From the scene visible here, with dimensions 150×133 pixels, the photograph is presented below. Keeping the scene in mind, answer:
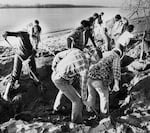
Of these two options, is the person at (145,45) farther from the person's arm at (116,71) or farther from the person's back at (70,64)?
the person's back at (70,64)

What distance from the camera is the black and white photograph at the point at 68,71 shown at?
2.74 metres

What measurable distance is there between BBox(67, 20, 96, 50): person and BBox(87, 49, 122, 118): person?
0.81 ft

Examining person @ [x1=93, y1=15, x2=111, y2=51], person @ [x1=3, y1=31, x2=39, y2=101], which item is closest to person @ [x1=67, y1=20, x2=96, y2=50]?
person @ [x1=93, y1=15, x2=111, y2=51]

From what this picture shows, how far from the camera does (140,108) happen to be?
2.94m

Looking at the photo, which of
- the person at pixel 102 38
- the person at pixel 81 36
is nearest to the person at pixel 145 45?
the person at pixel 102 38

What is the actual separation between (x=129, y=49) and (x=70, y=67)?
0.76 metres

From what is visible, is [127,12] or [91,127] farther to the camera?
[127,12]

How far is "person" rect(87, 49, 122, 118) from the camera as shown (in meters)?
2.81

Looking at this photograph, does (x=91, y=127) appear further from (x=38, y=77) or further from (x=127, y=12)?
(x=127, y=12)

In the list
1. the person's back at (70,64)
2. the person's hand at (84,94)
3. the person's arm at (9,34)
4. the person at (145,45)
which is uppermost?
the person's arm at (9,34)

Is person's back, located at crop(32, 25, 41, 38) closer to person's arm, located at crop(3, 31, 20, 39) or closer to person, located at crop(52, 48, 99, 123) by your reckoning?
person's arm, located at crop(3, 31, 20, 39)

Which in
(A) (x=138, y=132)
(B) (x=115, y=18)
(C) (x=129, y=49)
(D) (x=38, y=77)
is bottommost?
(A) (x=138, y=132)

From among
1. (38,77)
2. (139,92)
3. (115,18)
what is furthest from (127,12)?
(38,77)

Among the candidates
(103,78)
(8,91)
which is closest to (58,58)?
(103,78)
